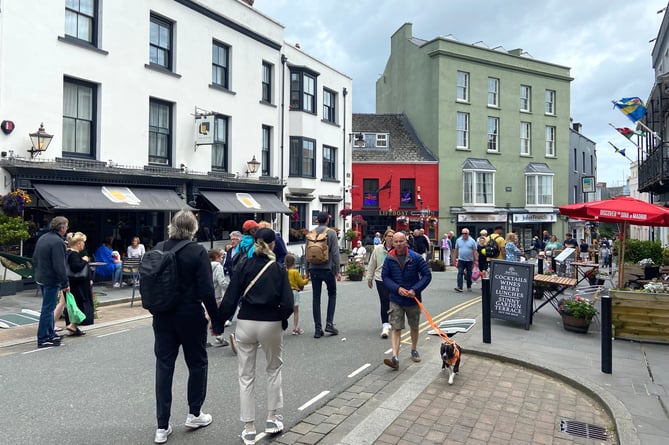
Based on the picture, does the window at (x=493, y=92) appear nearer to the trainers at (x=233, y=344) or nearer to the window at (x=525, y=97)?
the window at (x=525, y=97)

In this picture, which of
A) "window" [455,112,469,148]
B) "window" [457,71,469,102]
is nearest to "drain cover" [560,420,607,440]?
"window" [455,112,469,148]

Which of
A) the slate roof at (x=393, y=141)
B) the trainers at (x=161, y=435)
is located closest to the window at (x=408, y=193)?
the slate roof at (x=393, y=141)

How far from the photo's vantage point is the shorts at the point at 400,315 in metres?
6.28

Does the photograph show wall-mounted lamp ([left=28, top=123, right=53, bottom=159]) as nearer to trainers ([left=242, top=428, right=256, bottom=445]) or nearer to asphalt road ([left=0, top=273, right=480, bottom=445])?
asphalt road ([left=0, top=273, right=480, bottom=445])

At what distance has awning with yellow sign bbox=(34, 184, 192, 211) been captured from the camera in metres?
12.2

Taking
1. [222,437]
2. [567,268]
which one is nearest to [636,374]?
[222,437]

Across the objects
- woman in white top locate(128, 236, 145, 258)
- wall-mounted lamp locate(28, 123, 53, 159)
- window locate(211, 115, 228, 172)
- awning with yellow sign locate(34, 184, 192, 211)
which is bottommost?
woman in white top locate(128, 236, 145, 258)

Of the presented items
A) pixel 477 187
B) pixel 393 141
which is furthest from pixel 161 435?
A: pixel 477 187

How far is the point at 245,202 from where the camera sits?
1920cm

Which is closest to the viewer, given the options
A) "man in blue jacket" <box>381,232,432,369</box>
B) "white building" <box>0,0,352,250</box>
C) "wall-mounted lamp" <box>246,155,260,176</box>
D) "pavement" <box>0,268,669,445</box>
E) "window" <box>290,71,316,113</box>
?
"pavement" <box>0,268,669,445</box>

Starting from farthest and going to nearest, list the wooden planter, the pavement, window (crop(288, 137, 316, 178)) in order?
1. window (crop(288, 137, 316, 178))
2. the wooden planter
3. the pavement

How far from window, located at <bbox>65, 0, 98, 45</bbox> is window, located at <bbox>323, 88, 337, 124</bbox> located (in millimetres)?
12556

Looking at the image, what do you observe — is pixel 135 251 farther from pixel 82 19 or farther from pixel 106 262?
pixel 82 19

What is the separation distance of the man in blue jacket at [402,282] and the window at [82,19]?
12.2m
